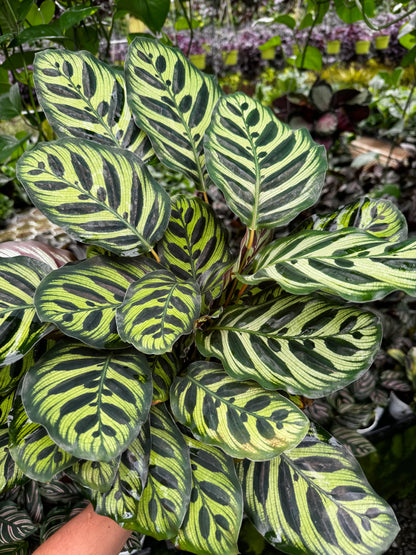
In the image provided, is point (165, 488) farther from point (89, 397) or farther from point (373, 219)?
point (373, 219)

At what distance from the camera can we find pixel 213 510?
24.2 inches

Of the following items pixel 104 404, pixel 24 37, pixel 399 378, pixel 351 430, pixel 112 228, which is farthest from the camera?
pixel 399 378

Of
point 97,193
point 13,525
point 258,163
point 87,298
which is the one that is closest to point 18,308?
point 87,298

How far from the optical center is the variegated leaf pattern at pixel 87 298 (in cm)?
56

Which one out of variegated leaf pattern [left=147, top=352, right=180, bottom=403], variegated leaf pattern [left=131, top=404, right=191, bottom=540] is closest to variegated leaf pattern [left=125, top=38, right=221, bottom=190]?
variegated leaf pattern [left=147, top=352, right=180, bottom=403]

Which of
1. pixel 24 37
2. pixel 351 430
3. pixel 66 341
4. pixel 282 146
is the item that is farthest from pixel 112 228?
pixel 351 430

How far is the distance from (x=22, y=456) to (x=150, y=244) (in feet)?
1.13

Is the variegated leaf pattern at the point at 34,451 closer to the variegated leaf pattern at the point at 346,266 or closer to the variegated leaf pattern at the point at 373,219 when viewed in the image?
the variegated leaf pattern at the point at 346,266

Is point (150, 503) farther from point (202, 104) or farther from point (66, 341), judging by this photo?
point (202, 104)

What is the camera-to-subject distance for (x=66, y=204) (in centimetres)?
62

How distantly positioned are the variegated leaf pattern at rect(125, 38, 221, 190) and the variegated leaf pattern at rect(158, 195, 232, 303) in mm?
66

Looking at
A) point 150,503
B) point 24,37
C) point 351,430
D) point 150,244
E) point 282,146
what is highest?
point 24,37

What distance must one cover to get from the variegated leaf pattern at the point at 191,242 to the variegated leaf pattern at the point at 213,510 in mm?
295

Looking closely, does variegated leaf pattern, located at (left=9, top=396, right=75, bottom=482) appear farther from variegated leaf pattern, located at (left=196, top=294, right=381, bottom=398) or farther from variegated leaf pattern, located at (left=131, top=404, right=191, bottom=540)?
variegated leaf pattern, located at (left=196, top=294, right=381, bottom=398)
